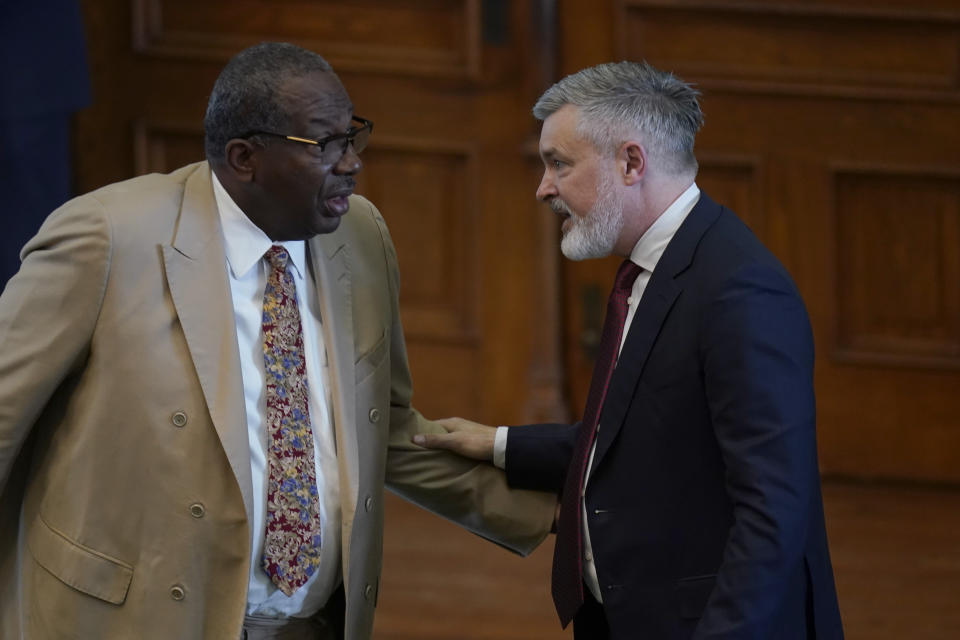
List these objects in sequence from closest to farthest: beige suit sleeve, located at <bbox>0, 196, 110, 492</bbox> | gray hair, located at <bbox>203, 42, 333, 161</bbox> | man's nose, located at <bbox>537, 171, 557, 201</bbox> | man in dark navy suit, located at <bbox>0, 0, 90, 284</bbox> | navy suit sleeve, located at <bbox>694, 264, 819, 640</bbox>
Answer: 1. navy suit sleeve, located at <bbox>694, 264, 819, 640</bbox>
2. beige suit sleeve, located at <bbox>0, 196, 110, 492</bbox>
3. gray hair, located at <bbox>203, 42, 333, 161</bbox>
4. man's nose, located at <bbox>537, 171, 557, 201</bbox>
5. man in dark navy suit, located at <bbox>0, 0, 90, 284</bbox>

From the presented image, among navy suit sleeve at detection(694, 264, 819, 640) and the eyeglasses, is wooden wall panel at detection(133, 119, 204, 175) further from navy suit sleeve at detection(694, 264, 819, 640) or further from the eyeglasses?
navy suit sleeve at detection(694, 264, 819, 640)

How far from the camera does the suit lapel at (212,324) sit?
1971 mm

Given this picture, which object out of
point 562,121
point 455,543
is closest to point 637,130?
point 562,121

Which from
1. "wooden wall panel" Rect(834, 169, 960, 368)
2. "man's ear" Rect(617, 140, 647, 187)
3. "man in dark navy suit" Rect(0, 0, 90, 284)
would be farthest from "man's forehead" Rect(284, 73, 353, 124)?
"wooden wall panel" Rect(834, 169, 960, 368)

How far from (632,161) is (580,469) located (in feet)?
1.55

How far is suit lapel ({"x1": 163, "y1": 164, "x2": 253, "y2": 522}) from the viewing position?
1971mm

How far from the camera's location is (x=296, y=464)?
6.73 ft

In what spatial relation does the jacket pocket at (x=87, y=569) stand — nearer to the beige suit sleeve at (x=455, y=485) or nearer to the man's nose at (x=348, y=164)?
the beige suit sleeve at (x=455, y=485)

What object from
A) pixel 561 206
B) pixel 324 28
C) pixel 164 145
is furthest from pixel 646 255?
pixel 164 145

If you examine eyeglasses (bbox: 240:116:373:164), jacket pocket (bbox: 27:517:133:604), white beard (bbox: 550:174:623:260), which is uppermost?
eyeglasses (bbox: 240:116:373:164)

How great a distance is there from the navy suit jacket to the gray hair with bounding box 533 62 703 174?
0.10 meters

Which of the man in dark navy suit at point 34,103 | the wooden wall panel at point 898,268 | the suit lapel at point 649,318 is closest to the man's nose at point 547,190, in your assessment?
the suit lapel at point 649,318

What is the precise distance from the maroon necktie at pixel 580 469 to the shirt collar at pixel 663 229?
0.12 ft

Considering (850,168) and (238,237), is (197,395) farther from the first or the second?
(850,168)
